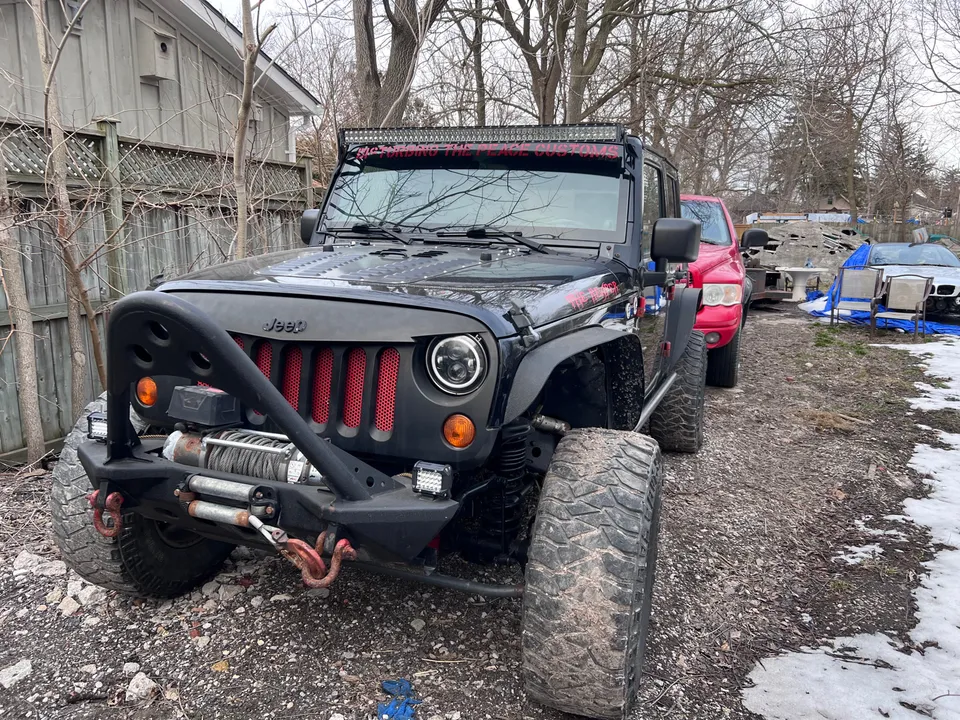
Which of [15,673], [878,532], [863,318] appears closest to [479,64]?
[863,318]

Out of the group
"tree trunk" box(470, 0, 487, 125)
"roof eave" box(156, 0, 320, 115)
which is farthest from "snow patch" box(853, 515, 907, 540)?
"roof eave" box(156, 0, 320, 115)

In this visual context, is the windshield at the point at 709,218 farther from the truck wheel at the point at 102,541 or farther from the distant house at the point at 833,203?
the distant house at the point at 833,203

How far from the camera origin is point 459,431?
89.2 inches

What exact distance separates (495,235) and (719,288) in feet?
13.5

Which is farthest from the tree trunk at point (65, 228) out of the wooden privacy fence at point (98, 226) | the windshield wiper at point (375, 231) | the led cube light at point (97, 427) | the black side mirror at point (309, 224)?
the led cube light at point (97, 427)

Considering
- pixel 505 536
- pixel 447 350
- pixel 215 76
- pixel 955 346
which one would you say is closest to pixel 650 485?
pixel 505 536

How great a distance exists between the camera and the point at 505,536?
2824 mm

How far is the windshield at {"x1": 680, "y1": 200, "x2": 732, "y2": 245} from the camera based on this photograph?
8.14 metres

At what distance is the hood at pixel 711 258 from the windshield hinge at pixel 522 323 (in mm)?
4680

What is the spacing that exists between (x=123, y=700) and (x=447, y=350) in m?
1.76

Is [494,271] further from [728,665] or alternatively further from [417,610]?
[728,665]

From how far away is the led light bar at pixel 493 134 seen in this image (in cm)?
362

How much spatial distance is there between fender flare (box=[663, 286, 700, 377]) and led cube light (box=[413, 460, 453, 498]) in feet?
9.28

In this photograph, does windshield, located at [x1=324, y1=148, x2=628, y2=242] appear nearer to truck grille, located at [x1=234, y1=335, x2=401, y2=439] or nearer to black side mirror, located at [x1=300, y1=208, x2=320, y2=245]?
black side mirror, located at [x1=300, y1=208, x2=320, y2=245]
